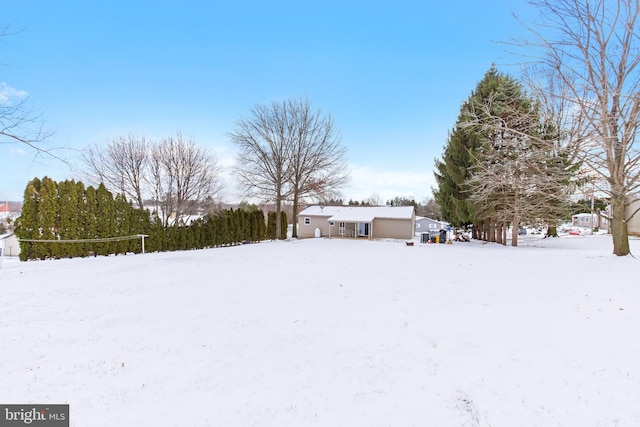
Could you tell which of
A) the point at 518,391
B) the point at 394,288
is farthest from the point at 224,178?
the point at 518,391

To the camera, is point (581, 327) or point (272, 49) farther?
point (272, 49)

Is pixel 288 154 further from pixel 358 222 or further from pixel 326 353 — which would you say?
pixel 326 353

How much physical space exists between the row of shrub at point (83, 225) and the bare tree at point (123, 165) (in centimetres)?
449

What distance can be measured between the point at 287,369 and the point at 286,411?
0.64 m

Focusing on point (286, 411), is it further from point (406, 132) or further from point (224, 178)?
point (224, 178)

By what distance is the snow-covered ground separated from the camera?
2514mm

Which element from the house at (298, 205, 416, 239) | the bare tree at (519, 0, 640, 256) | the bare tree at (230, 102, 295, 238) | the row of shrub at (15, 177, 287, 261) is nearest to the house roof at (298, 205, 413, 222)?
the house at (298, 205, 416, 239)

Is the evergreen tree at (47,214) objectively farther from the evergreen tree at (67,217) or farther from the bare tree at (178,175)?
the bare tree at (178,175)

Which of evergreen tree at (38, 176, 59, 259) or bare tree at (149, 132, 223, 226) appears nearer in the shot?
evergreen tree at (38, 176, 59, 259)

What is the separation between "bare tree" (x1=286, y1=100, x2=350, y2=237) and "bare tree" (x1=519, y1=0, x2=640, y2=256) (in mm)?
16458

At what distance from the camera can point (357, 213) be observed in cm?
3212

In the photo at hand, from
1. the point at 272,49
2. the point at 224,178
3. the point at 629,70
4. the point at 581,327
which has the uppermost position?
the point at 272,49

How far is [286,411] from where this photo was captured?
2.51 m

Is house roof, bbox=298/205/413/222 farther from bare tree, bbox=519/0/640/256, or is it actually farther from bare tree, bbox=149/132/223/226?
bare tree, bbox=519/0/640/256
